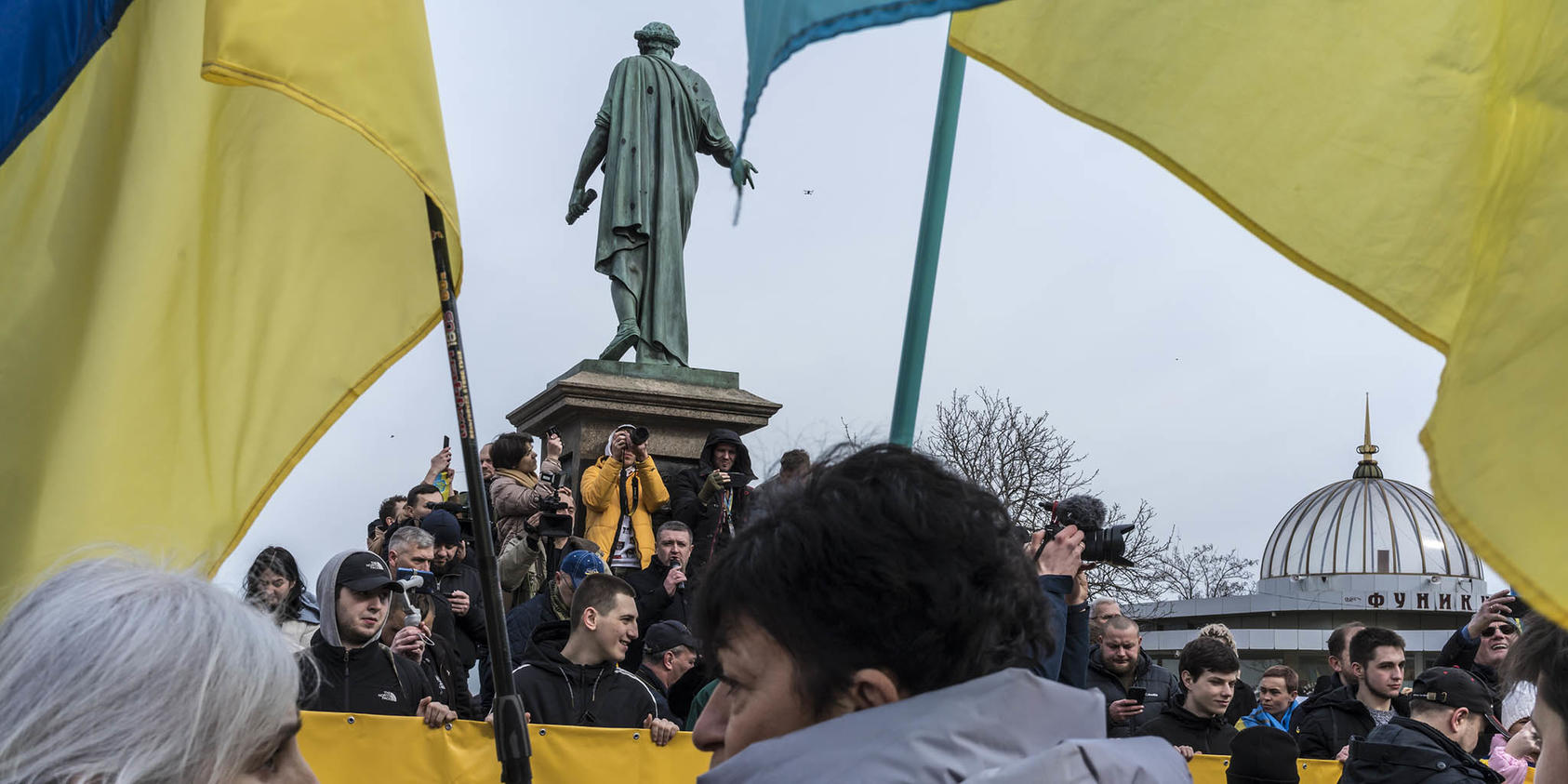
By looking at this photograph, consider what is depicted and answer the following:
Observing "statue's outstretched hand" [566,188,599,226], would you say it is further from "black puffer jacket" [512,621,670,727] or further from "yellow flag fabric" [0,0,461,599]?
"yellow flag fabric" [0,0,461,599]

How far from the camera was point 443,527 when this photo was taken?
746 cm

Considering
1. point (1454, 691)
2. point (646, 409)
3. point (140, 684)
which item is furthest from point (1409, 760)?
point (646, 409)

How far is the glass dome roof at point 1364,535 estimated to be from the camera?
52.1 m

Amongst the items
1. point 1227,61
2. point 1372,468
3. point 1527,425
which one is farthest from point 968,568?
point 1372,468

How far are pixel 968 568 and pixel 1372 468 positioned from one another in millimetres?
59735

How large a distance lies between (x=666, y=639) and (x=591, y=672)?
0.83 metres

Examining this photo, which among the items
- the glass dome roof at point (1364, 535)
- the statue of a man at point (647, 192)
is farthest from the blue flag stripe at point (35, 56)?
the glass dome roof at point (1364, 535)

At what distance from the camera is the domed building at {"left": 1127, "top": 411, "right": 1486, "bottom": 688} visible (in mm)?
40781

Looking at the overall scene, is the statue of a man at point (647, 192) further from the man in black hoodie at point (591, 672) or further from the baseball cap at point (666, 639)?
the man in black hoodie at point (591, 672)

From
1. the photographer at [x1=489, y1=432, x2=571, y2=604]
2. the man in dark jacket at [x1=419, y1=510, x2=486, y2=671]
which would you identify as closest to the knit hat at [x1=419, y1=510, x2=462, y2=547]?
the man in dark jacket at [x1=419, y1=510, x2=486, y2=671]

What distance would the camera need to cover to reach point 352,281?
3035mm

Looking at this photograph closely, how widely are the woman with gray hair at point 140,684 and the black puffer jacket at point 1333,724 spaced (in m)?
6.01

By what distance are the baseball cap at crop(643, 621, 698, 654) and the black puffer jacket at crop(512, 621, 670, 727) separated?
70 cm

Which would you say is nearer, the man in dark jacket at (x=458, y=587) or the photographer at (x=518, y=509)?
the man in dark jacket at (x=458, y=587)
